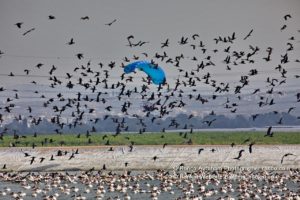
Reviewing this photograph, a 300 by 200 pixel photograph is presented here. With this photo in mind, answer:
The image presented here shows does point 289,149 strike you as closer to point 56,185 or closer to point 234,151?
point 234,151

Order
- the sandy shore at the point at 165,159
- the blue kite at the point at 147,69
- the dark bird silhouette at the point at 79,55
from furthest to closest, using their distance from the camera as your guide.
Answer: the sandy shore at the point at 165,159 → the blue kite at the point at 147,69 → the dark bird silhouette at the point at 79,55

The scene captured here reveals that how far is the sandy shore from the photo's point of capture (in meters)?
68.4

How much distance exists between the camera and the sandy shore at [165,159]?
68375mm

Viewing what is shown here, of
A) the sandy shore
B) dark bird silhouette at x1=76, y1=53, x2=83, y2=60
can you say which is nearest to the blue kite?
the sandy shore

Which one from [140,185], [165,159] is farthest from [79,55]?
[165,159]

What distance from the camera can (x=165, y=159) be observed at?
238 ft

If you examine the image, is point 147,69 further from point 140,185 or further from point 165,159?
point 140,185

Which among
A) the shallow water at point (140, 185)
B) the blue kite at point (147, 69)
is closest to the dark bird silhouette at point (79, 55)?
the shallow water at point (140, 185)

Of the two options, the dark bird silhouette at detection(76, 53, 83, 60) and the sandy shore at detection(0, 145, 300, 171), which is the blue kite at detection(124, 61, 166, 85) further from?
the dark bird silhouette at detection(76, 53, 83, 60)

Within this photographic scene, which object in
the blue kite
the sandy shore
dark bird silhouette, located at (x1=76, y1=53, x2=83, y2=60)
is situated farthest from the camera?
the sandy shore

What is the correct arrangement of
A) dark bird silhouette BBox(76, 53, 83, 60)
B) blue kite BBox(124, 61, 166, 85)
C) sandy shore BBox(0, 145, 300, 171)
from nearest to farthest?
1. dark bird silhouette BBox(76, 53, 83, 60)
2. blue kite BBox(124, 61, 166, 85)
3. sandy shore BBox(0, 145, 300, 171)

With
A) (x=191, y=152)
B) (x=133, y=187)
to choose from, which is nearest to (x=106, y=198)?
(x=133, y=187)

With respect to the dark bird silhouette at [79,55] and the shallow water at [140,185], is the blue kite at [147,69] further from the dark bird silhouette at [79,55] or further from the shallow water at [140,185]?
the dark bird silhouette at [79,55]

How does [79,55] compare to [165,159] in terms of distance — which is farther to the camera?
[165,159]
